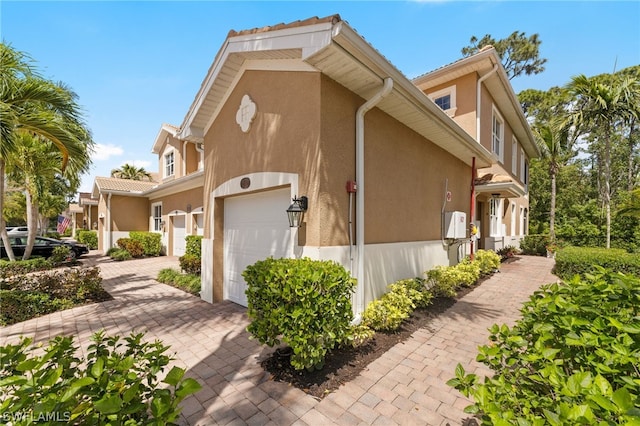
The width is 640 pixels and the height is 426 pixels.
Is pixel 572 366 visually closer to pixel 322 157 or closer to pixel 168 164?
pixel 322 157

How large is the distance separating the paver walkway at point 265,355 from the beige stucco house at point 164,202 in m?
6.62

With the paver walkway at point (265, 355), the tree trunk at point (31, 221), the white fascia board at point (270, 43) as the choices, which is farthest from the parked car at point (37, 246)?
the white fascia board at point (270, 43)

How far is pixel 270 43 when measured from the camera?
15.5 ft

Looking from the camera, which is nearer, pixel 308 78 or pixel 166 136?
pixel 308 78

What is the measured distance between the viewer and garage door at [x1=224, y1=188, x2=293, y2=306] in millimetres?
5336

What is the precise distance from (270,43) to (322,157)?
227 cm

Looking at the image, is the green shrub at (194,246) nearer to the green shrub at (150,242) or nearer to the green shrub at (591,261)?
the green shrub at (150,242)

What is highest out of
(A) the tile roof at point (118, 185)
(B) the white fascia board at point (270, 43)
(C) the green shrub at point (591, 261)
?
(B) the white fascia board at point (270, 43)

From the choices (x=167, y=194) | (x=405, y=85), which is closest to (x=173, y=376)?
Result: (x=405, y=85)

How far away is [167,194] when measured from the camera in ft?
51.5

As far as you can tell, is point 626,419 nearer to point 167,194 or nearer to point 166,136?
point 167,194

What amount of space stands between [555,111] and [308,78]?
84.3ft

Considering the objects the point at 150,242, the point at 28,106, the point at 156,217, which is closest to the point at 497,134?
the point at 28,106

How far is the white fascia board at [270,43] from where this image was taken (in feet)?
12.8
